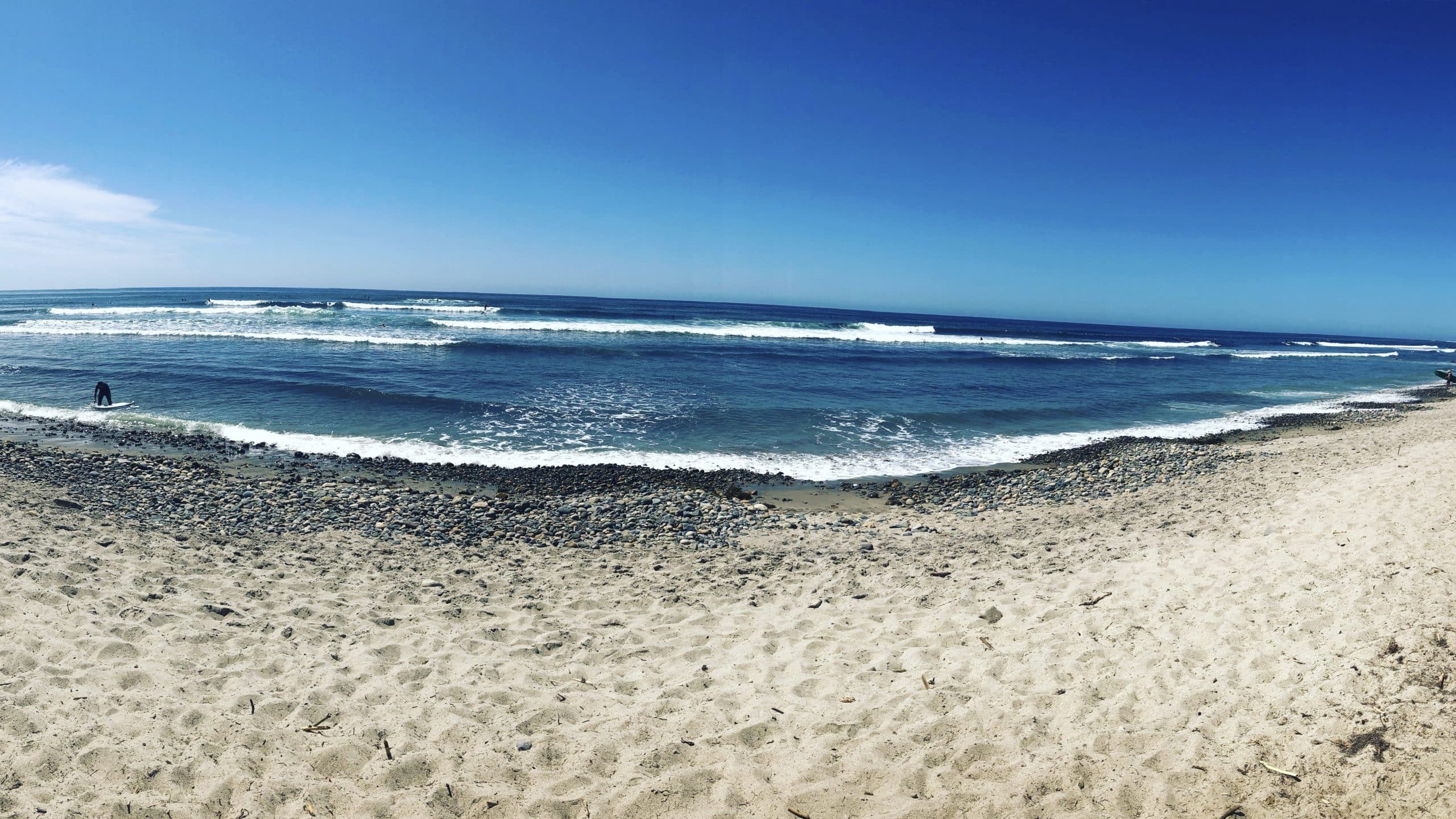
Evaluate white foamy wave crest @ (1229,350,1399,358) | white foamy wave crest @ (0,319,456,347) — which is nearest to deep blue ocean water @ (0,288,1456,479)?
white foamy wave crest @ (0,319,456,347)

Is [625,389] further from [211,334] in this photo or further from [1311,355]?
[1311,355]

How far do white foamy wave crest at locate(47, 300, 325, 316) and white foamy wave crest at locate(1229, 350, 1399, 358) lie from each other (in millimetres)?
70181

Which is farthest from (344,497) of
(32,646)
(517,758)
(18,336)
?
(18,336)

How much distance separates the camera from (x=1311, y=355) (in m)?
51.9

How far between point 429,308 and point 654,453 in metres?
56.0

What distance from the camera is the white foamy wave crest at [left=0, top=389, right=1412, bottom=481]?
11375 mm

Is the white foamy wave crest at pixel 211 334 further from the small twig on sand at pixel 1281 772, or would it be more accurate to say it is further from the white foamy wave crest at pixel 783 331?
the small twig on sand at pixel 1281 772

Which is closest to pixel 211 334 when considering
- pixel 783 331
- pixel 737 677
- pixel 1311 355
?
pixel 783 331

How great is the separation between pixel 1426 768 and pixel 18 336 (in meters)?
44.5

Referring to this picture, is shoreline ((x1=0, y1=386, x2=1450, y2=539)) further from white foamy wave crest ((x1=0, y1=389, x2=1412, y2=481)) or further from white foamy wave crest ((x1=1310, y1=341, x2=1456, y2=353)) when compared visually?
white foamy wave crest ((x1=1310, y1=341, x2=1456, y2=353))

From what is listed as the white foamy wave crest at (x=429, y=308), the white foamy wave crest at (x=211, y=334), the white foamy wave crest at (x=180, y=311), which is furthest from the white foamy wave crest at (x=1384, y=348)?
the white foamy wave crest at (x=180, y=311)

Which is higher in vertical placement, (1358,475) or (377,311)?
(377,311)

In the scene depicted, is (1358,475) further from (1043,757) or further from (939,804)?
(939,804)

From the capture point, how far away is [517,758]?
371 centimetres
